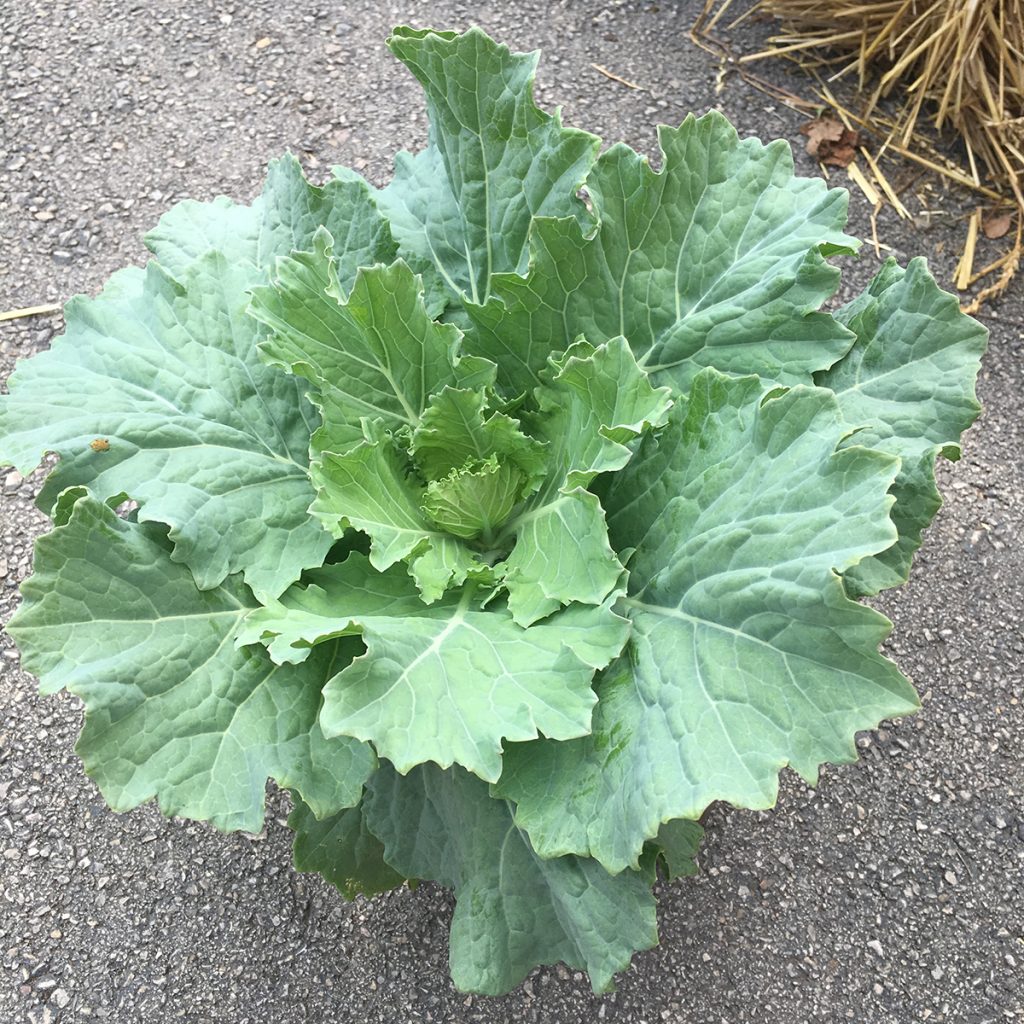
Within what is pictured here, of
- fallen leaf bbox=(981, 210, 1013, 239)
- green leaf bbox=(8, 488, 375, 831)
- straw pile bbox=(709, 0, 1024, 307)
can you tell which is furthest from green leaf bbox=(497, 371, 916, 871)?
fallen leaf bbox=(981, 210, 1013, 239)

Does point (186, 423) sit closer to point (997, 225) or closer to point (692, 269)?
point (692, 269)

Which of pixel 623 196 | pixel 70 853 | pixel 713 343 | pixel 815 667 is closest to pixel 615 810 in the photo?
pixel 815 667

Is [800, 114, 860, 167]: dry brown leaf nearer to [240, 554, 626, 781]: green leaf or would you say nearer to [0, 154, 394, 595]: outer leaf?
[0, 154, 394, 595]: outer leaf

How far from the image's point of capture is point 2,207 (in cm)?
279

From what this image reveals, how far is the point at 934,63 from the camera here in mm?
2834

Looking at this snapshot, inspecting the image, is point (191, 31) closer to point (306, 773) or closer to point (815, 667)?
point (306, 773)

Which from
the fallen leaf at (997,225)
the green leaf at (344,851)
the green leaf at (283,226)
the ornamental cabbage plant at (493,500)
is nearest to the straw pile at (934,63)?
the fallen leaf at (997,225)

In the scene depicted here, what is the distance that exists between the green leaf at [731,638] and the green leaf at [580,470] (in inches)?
4.2

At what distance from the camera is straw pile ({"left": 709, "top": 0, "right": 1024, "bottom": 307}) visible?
275cm

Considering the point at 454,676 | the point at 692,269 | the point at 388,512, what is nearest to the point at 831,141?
the point at 692,269

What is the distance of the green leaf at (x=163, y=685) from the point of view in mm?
1388

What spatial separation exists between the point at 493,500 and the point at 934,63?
2165 millimetres

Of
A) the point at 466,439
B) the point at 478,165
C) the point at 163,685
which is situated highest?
the point at 478,165

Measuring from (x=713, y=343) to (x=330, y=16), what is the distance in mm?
2150
